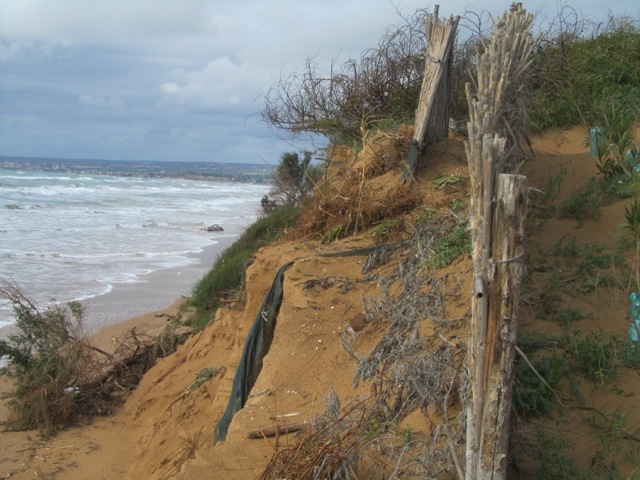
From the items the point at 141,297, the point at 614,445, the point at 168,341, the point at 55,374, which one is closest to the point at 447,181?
the point at 614,445

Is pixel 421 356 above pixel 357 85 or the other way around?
the other way around

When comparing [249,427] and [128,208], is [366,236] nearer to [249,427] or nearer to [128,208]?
[249,427]

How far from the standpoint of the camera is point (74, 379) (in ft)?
27.3

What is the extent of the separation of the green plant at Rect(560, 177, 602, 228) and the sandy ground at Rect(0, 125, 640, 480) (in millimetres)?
99

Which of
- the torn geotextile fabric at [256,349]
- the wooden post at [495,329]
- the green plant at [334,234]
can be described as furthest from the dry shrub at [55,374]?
the wooden post at [495,329]

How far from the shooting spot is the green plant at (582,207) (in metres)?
6.99

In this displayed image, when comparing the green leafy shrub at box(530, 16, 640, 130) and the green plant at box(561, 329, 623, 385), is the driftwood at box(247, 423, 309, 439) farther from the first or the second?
the green leafy shrub at box(530, 16, 640, 130)

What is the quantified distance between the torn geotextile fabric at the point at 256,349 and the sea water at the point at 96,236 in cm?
507

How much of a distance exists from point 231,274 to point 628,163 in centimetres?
693

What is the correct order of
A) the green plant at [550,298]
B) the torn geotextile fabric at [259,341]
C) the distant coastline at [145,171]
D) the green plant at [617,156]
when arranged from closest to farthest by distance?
the green plant at [550,298]
the torn geotextile fabric at [259,341]
the green plant at [617,156]
the distant coastline at [145,171]

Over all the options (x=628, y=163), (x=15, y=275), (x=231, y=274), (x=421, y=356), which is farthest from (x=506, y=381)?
(x=15, y=275)

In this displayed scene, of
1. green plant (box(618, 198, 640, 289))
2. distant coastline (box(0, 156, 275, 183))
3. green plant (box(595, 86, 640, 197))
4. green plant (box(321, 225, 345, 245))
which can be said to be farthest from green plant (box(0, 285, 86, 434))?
distant coastline (box(0, 156, 275, 183))

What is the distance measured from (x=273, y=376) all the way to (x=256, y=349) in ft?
3.16

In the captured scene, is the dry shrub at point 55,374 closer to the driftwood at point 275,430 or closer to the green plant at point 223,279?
the green plant at point 223,279
